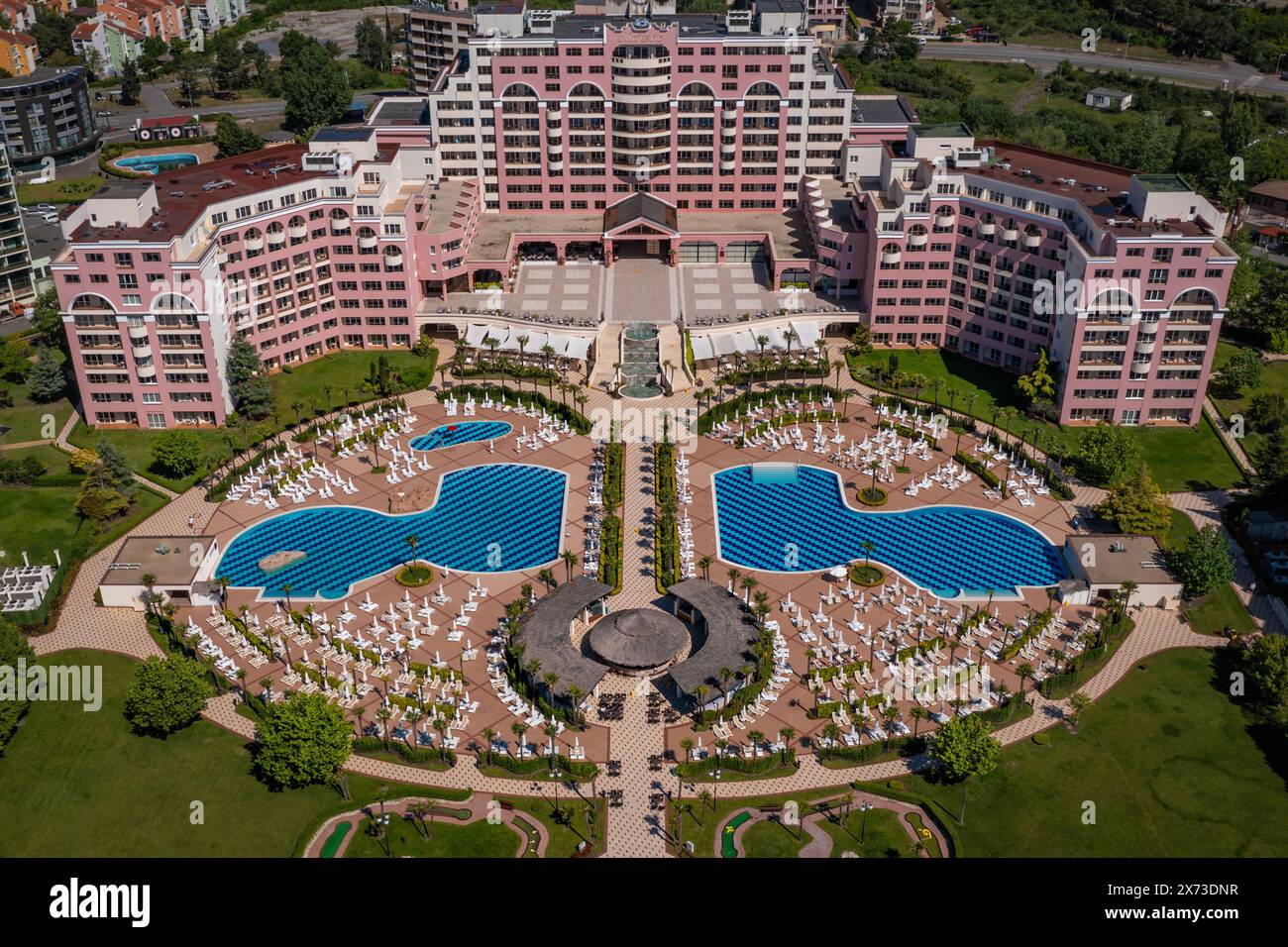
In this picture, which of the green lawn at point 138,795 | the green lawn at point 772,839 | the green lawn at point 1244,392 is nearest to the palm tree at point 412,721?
the green lawn at point 138,795

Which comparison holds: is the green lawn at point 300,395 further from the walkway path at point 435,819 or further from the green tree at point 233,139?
the green tree at point 233,139

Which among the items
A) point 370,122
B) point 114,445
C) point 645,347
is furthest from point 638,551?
point 370,122

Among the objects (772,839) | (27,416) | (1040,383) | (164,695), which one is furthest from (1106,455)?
(27,416)

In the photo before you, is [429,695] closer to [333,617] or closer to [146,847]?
[333,617]

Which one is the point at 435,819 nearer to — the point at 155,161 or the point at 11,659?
the point at 11,659

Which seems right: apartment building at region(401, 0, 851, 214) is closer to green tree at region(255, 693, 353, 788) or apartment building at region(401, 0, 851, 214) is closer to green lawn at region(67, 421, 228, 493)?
green lawn at region(67, 421, 228, 493)

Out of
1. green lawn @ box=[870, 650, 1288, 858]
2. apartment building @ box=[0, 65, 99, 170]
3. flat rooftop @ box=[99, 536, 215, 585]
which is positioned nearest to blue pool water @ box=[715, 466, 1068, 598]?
green lawn @ box=[870, 650, 1288, 858]
